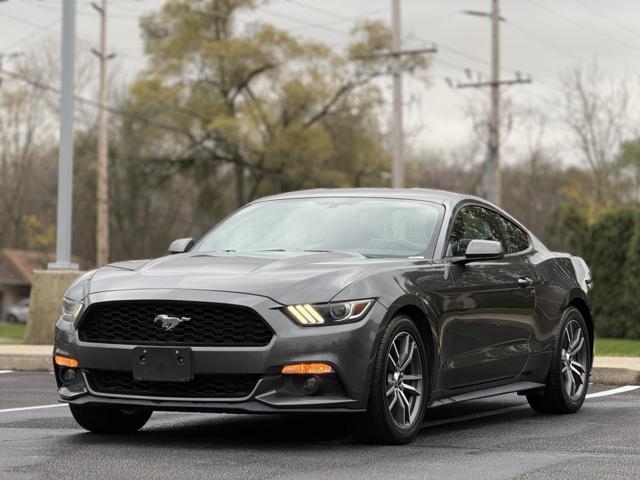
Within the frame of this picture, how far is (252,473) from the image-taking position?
22.3 ft

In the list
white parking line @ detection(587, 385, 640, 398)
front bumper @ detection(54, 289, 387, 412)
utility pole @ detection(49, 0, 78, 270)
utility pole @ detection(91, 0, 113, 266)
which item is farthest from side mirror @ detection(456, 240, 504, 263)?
utility pole @ detection(91, 0, 113, 266)

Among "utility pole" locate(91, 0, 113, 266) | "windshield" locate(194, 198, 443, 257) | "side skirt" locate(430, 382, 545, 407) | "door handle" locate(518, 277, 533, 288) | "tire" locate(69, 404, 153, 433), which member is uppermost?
"utility pole" locate(91, 0, 113, 266)

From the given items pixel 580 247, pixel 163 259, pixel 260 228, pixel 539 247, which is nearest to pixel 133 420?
pixel 163 259

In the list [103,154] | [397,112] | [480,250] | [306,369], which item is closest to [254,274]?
[306,369]

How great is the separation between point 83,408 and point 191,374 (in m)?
1.13

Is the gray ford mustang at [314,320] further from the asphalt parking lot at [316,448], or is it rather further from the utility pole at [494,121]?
the utility pole at [494,121]

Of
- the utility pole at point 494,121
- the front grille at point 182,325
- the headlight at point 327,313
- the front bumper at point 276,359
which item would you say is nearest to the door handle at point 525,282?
the front bumper at point 276,359

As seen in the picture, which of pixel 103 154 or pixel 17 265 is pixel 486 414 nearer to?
pixel 103 154

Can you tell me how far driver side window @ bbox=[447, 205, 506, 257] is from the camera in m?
9.21

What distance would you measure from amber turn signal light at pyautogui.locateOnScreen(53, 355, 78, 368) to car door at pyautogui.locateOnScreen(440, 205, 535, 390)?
7.35ft

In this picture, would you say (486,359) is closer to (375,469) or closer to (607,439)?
(607,439)

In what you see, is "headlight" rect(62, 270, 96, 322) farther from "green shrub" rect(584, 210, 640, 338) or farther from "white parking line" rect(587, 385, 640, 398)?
"green shrub" rect(584, 210, 640, 338)

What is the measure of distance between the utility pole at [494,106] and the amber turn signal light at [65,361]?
123ft

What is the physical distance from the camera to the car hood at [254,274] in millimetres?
→ 7613
